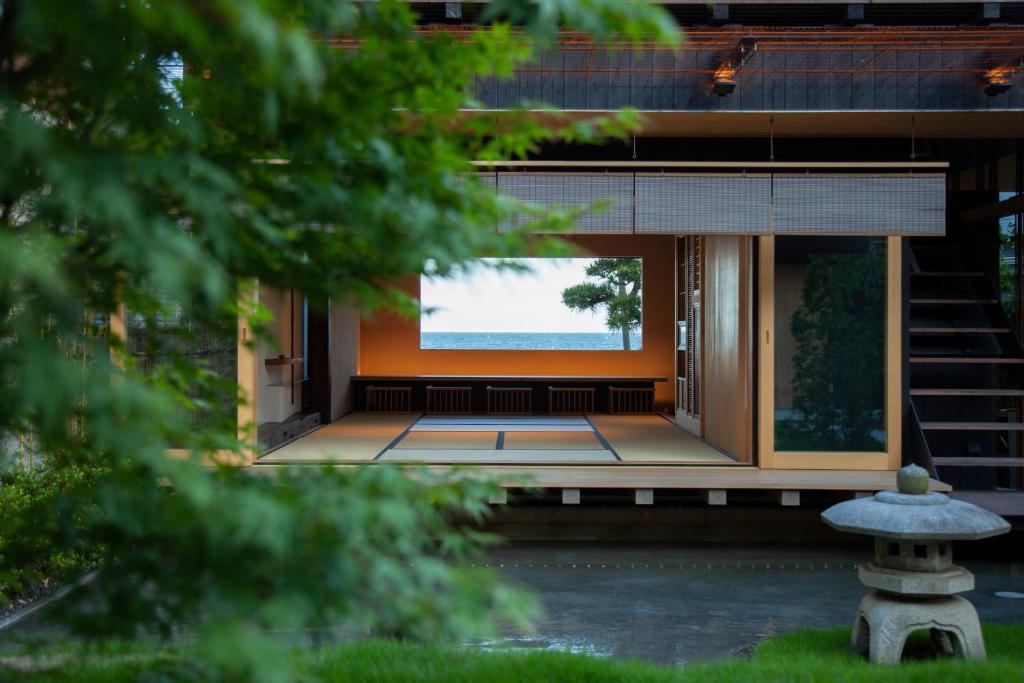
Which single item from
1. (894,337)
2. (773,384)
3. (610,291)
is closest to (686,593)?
(773,384)

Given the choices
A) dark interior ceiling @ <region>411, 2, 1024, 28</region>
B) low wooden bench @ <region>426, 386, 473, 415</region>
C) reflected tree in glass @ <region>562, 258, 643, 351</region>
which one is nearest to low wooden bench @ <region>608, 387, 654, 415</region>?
low wooden bench @ <region>426, 386, 473, 415</region>

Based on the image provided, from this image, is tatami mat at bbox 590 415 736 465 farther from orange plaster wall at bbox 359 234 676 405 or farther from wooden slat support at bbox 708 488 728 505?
orange plaster wall at bbox 359 234 676 405

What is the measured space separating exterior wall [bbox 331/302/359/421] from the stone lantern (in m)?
7.44

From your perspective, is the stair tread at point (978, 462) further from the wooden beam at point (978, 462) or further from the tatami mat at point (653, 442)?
the tatami mat at point (653, 442)

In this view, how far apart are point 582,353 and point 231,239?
11775 mm

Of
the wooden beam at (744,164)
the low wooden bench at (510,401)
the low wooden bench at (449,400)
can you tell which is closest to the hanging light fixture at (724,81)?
the wooden beam at (744,164)

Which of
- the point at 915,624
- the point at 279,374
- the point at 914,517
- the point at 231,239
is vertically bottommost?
the point at 915,624

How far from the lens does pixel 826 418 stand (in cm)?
695

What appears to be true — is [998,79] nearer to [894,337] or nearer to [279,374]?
[894,337]

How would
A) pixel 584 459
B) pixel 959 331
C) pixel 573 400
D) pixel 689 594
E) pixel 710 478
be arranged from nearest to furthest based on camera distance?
pixel 689 594 < pixel 710 478 < pixel 584 459 < pixel 959 331 < pixel 573 400

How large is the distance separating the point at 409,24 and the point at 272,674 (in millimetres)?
1224

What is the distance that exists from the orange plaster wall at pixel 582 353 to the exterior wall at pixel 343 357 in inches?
17.0

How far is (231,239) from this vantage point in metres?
1.57

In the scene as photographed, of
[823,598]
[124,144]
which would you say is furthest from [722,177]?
[124,144]
